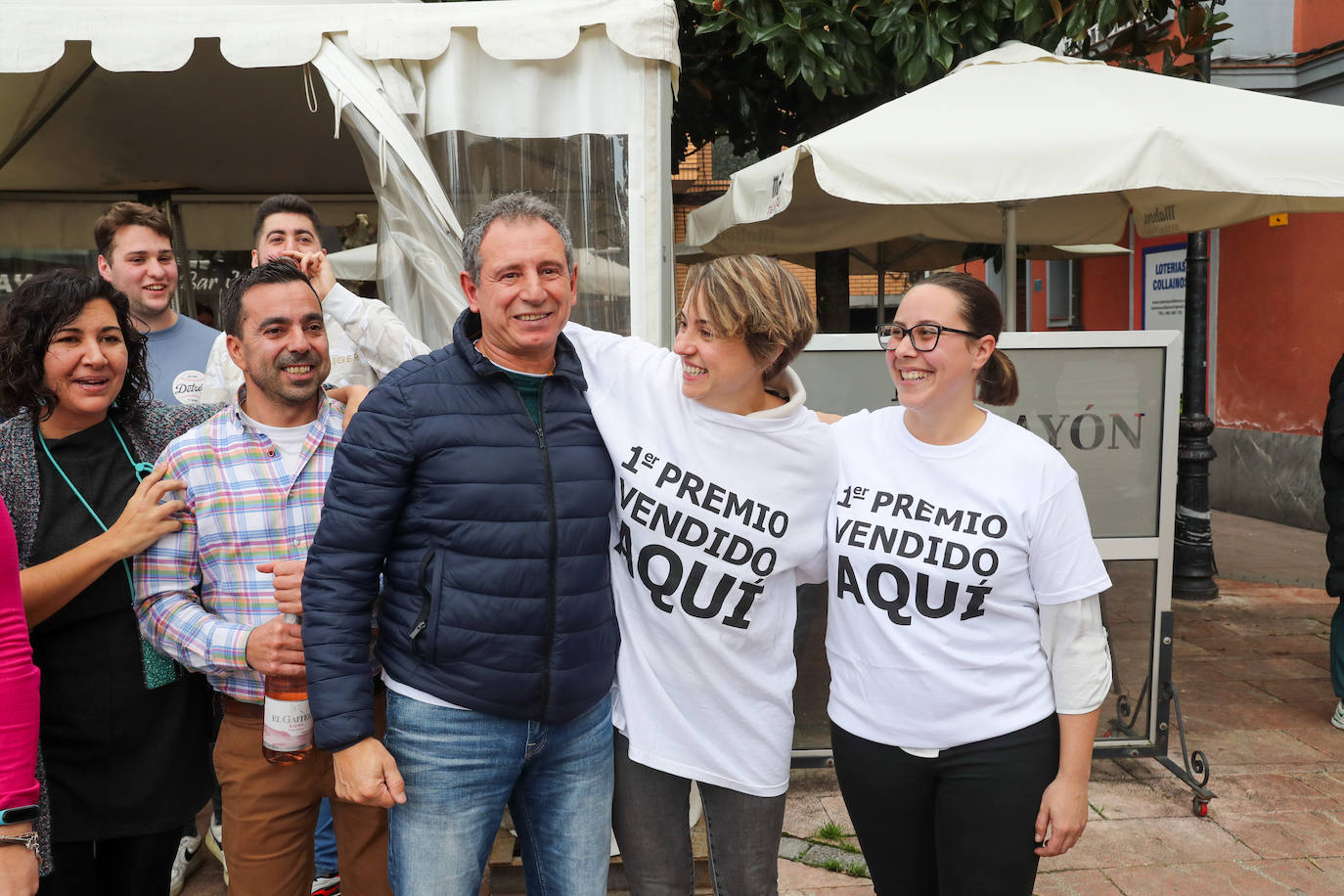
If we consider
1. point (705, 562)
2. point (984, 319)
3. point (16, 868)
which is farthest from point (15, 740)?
point (984, 319)

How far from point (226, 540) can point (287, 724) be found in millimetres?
423

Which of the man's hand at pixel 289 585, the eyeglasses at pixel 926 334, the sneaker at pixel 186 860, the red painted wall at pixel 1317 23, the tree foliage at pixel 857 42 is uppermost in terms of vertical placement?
the red painted wall at pixel 1317 23

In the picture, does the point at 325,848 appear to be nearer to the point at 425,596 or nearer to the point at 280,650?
the point at 280,650

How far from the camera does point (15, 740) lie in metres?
1.59

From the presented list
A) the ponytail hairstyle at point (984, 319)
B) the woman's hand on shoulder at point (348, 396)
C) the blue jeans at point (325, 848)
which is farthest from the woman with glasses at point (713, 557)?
the blue jeans at point (325, 848)

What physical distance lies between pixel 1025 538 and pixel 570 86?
7.81 ft

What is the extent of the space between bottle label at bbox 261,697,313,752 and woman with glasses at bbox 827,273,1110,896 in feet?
3.81

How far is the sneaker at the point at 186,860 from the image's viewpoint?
339cm

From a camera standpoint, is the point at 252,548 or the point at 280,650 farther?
the point at 252,548

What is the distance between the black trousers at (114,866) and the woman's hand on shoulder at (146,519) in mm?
662

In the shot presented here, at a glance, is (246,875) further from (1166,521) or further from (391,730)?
(1166,521)

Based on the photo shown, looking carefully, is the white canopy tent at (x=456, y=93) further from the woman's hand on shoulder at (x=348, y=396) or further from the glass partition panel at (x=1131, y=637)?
the glass partition panel at (x=1131, y=637)

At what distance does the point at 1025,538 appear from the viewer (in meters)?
2.04

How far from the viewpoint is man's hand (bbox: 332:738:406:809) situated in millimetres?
1906
